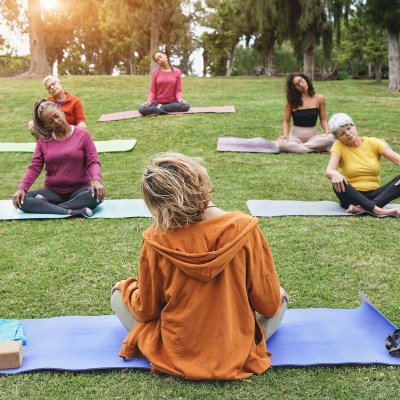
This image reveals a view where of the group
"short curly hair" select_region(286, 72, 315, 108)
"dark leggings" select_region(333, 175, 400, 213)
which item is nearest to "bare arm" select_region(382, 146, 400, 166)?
"dark leggings" select_region(333, 175, 400, 213)

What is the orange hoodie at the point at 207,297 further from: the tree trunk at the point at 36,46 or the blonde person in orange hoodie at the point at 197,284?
the tree trunk at the point at 36,46

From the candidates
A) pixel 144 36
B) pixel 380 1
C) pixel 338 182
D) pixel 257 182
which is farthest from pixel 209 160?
pixel 144 36

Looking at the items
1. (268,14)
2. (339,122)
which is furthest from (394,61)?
(339,122)

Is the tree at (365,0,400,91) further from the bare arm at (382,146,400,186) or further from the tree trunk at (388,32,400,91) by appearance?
the bare arm at (382,146,400,186)

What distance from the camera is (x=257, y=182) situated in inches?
264

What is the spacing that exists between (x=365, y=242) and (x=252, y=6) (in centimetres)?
1545

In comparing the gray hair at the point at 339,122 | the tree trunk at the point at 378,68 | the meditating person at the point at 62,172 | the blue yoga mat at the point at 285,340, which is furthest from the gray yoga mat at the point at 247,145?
the tree trunk at the point at 378,68

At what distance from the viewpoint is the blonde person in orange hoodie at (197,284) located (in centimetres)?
226

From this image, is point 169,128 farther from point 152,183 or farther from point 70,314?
point 152,183

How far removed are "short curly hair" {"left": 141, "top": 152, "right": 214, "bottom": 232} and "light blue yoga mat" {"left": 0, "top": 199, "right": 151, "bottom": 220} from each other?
10.3ft

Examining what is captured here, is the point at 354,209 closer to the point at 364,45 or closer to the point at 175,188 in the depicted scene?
the point at 175,188

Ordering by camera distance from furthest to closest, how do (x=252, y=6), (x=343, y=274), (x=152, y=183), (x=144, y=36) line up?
(x=144, y=36)
(x=252, y=6)
(x=343, y=274)
(x=152, y=183)

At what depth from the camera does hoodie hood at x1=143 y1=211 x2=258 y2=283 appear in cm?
227

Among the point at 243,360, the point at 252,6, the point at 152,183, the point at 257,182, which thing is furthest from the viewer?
the point at 252,6
